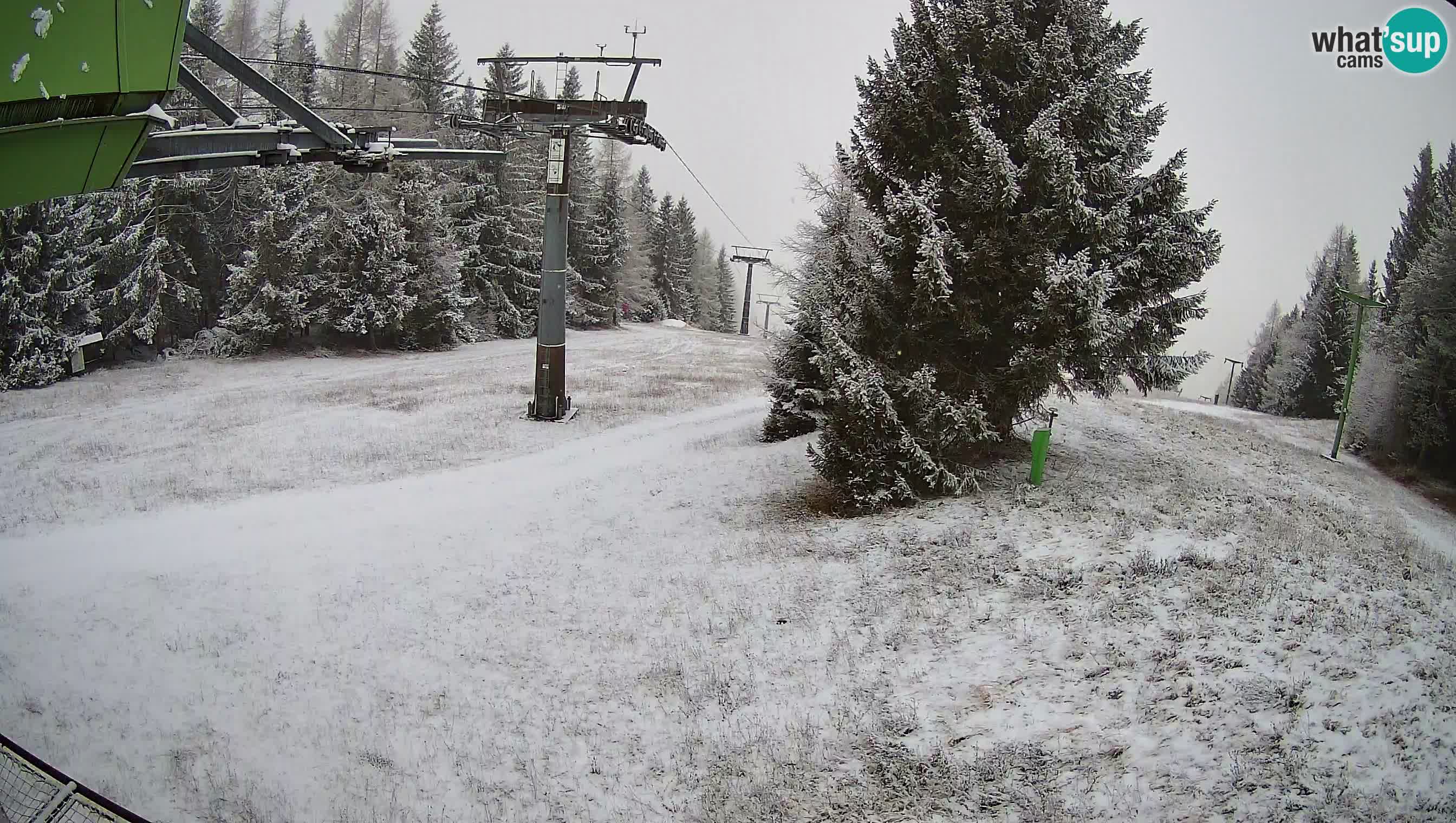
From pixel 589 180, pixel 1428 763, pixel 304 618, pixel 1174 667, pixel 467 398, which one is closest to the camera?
pixel 1428 763

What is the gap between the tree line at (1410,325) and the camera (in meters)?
4.10

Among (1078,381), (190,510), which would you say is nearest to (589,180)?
(190,510)

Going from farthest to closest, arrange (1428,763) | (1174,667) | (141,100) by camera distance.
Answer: (1174,667) → (1428,763) → (141,100)

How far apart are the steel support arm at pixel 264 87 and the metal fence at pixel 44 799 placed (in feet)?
15.0

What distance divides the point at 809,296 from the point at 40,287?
16.0 metres

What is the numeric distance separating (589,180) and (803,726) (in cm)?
3463

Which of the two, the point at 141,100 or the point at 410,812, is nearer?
the point at 141,100

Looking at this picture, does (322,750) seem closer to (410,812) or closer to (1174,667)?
(410,812)

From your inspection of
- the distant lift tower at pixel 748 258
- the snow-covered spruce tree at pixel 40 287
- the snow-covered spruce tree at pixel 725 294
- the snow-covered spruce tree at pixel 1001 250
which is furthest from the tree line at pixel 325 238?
the snow-covered spruce tree at pixel 725 294

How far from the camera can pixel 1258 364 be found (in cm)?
1391

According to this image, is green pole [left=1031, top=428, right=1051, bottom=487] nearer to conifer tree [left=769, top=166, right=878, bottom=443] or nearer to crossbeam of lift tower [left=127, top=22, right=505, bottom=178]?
conifer tree [left=769, top=166, right=878, bottom=443]

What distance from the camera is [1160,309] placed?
9.58 metres

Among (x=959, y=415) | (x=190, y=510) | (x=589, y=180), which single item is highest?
(x=589, y=180)

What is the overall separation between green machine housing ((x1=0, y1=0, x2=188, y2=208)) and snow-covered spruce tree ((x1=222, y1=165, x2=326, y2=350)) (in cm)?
2506
